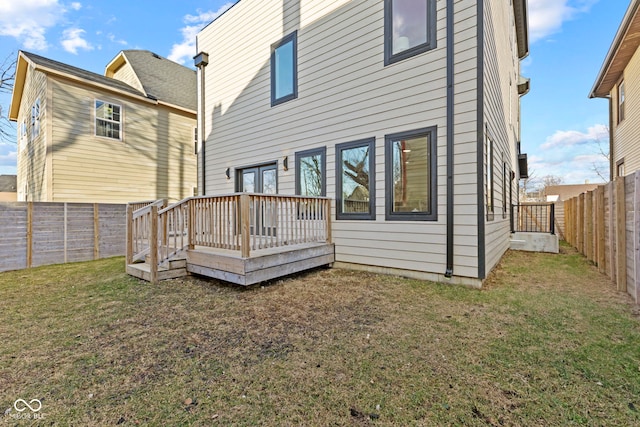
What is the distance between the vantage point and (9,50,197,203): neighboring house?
29.3 feet

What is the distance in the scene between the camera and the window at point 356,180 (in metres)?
5.46

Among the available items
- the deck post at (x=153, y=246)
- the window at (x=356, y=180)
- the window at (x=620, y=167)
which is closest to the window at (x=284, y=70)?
the window at (x=356, y=180)

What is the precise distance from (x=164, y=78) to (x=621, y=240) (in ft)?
51.3

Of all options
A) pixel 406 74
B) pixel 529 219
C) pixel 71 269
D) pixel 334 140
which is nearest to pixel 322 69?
pixel 334 140

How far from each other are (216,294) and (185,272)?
129 centimetres

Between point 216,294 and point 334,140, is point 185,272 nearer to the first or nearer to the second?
point 216,294

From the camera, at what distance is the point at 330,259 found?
5.90 meters

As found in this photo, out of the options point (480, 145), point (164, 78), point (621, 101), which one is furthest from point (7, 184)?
point (621, 101)

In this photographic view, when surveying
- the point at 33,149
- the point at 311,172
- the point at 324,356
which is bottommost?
the point at 324,356

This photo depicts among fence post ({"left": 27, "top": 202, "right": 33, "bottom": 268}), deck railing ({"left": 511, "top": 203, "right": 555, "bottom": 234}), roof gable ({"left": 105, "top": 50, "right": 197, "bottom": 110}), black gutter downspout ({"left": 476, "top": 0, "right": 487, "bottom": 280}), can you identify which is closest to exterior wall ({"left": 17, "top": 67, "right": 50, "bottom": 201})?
fence post ({"left": 27, "top": 202, "right": 33, "bottom": 268})

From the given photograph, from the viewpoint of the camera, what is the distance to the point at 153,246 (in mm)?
4715

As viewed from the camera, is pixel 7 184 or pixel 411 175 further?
pixel 7 184

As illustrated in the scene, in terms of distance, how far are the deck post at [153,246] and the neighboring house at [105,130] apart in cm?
656

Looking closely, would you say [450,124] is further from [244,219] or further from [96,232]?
[96,232]
